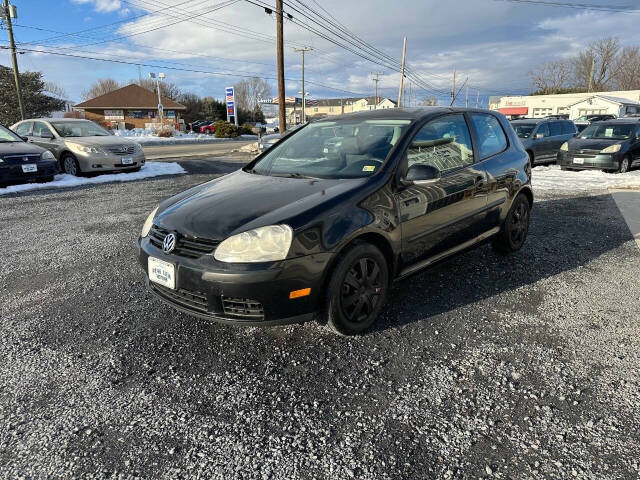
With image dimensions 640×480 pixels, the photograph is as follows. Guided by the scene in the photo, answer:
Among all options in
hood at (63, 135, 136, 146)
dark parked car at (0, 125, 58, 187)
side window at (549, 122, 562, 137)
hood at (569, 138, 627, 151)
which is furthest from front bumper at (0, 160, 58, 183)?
side window at (549, 122, 562, 137)

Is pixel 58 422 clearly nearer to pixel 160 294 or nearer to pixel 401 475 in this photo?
pixel 160 294

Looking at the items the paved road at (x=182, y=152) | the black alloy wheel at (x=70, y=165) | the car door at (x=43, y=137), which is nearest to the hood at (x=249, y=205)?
the black alloy wheel at (x=70, y=165)

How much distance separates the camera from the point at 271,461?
1954mm

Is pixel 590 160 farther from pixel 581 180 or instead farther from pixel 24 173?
pixel 24 173

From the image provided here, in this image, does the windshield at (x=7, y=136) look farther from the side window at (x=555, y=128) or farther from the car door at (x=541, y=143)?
the side window at (x=555, y=128)

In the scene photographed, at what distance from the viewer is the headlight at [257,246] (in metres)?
2.55

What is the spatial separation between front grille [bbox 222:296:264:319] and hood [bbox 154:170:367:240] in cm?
39

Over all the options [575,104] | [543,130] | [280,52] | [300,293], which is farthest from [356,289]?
[575,104]

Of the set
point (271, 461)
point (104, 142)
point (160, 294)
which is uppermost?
point (104, 142)

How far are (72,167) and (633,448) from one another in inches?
Result: 465

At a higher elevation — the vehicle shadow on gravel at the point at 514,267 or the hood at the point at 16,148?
the hood at the point at 16,148

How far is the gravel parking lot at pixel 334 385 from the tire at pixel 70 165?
718cm

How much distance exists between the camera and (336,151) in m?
3.62

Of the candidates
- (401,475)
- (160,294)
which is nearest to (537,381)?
(401,475)
